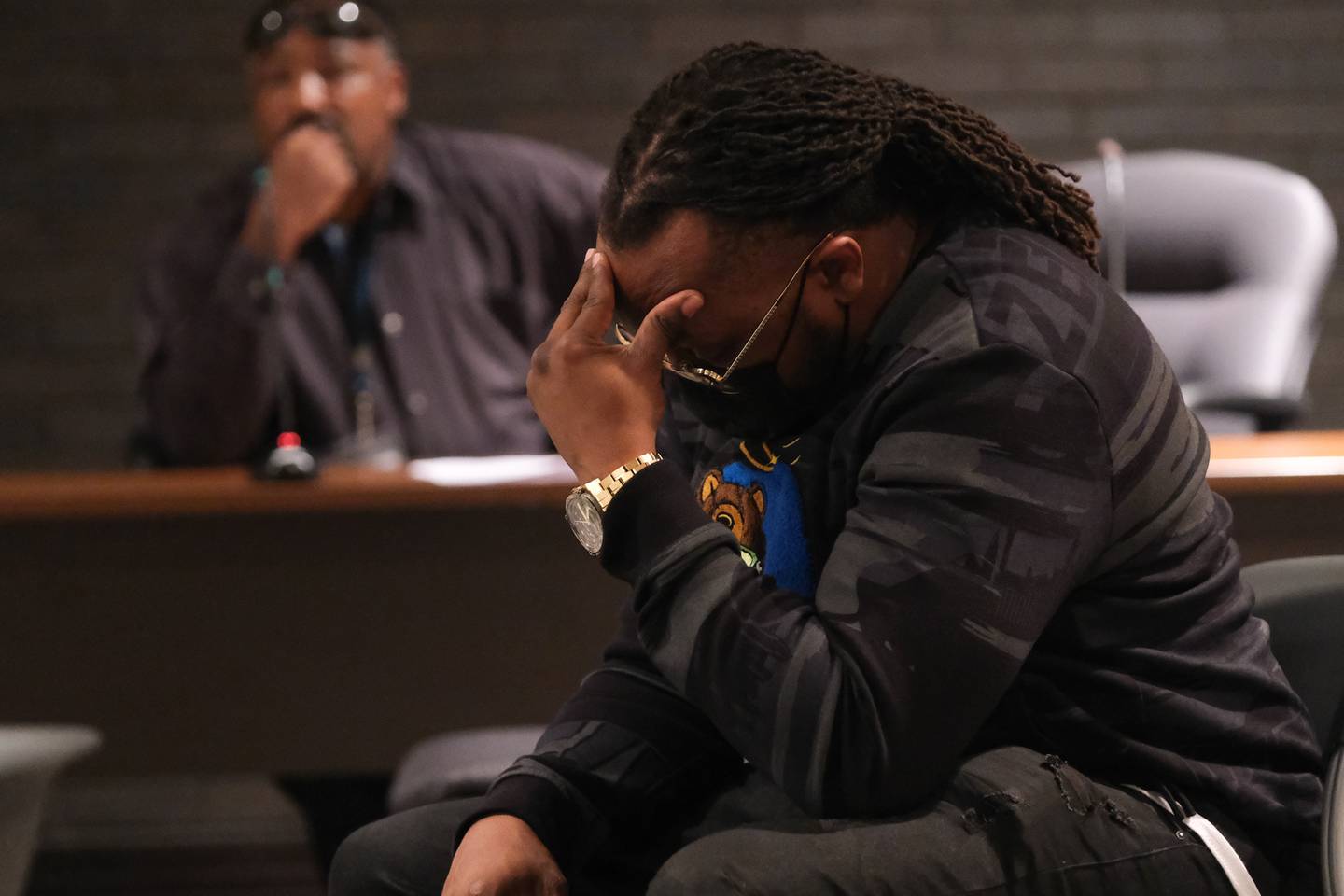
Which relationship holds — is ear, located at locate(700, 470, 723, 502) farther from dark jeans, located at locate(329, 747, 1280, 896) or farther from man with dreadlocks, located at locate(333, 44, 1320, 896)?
dark jeans, located at locate(329, 747, 1280, 896)

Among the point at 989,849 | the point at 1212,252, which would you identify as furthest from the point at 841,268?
the point at 1212,252

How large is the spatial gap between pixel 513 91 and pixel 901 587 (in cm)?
277

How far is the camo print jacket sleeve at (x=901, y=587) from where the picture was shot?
3.01 ft

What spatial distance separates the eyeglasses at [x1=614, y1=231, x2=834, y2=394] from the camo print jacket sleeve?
10cm

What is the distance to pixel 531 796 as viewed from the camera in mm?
1139

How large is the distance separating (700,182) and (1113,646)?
1.36ft

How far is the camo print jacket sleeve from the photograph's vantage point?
3.01ft

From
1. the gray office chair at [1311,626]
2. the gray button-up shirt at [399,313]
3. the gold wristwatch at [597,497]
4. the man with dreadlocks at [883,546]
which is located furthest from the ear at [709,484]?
the gray button-up shirt at [399,313]

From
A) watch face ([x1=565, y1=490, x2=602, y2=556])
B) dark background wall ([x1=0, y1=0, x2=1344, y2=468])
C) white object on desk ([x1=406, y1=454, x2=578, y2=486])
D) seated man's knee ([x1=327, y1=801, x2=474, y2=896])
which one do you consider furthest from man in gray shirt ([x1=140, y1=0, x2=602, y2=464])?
watch face ([x1=565, y1=490, x2=602, y2=556])

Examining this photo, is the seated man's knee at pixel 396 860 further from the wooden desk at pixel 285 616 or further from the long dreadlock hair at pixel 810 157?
the wooden desk at pixel 285 616

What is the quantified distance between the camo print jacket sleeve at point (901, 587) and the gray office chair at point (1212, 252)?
1.80 meters

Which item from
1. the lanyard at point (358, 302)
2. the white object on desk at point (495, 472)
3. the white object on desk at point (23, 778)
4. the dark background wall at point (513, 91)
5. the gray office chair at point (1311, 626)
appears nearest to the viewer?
the gray office chair at point (1311, 626)

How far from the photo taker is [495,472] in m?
2.01

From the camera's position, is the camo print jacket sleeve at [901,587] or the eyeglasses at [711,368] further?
the eyeglasses at [711,368]
